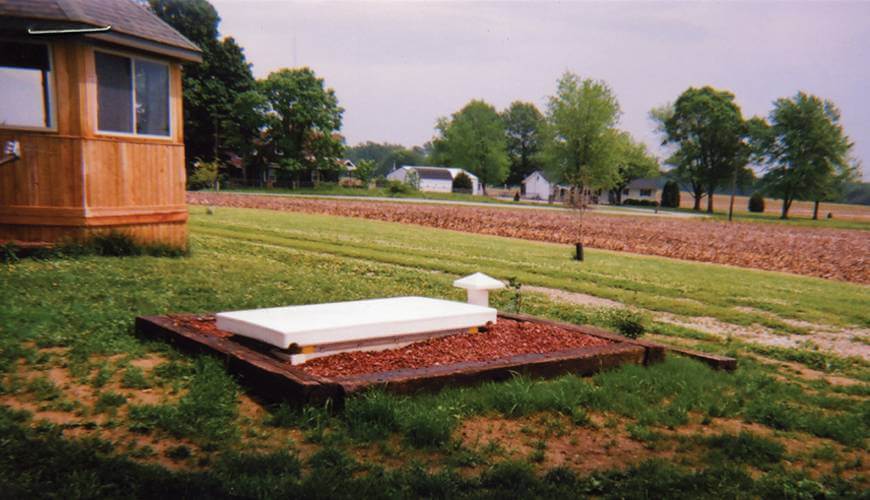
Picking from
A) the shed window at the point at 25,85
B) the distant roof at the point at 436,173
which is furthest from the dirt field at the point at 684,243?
the distant roof at the point at 436,173

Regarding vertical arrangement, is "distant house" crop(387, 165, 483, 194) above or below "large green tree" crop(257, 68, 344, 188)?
below

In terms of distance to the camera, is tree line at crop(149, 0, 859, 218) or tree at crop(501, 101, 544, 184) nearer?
tree line at crop(149, 0, 859, 218)

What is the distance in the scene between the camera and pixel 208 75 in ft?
63.8

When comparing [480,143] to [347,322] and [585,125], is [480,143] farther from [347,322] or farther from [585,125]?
[347,322]

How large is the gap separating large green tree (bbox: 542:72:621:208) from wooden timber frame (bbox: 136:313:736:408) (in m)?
→ 58.0

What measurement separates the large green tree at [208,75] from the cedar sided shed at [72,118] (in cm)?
111

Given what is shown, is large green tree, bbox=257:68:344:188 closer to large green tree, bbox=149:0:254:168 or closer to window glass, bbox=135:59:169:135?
large green tree, bbox=149:0:254:168

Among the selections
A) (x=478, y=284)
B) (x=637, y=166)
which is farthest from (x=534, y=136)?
(x=478, y=284)

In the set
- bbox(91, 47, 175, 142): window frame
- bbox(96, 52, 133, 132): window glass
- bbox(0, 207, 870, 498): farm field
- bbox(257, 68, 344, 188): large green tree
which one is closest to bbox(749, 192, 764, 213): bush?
bbox(257, 68, 344, 188): large green tree

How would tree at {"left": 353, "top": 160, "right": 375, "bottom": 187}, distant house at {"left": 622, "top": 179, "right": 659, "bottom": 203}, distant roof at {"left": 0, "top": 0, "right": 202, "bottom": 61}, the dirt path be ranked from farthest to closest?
distant house at {"left": 622, "top": 179, "right": 659, "bottom": 203} < tree at {"left": 353, "top": 160, "right": 375, "bottom": 187} < distant roof at {"left": 0, "top": 0, "right": 202, "bottom": 61} < the dirt path

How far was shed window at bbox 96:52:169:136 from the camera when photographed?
10906 millimetres

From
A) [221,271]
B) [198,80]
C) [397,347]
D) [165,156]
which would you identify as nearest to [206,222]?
[198,80]

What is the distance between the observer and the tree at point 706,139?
7200 centimetres

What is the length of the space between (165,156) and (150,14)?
114 inches
